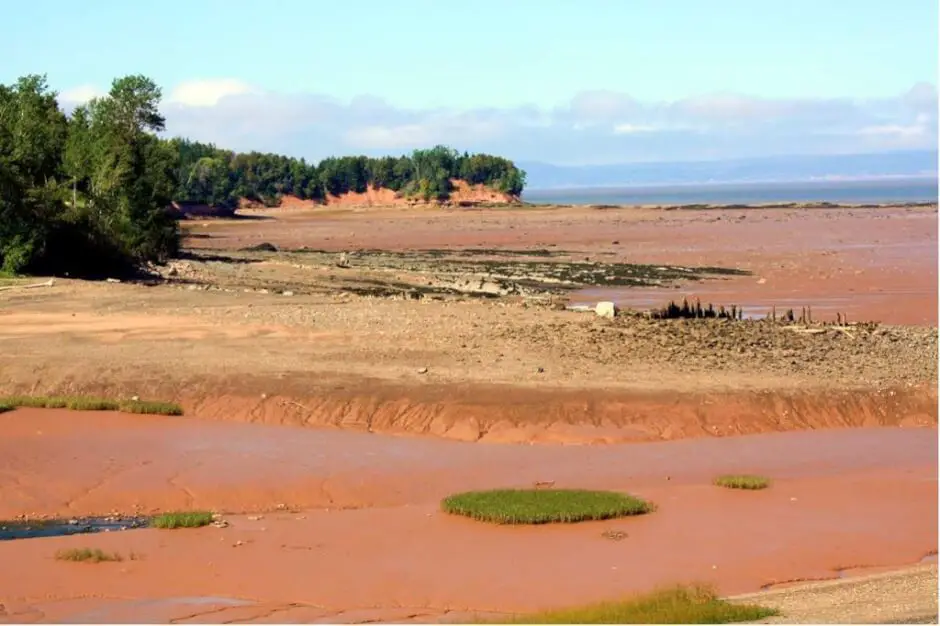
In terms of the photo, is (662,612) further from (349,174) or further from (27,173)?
(349,174)

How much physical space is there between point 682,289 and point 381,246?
26503 mm

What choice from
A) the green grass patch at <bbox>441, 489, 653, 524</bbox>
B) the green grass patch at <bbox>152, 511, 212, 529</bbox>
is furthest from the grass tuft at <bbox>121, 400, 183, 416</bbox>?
the green grass patch at <bbox>441, 489, 653, 524</bbox>

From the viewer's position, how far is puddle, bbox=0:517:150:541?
14891mm

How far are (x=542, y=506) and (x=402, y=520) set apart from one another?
1.64 metres

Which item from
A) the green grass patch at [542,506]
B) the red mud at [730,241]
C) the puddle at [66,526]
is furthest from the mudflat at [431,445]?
the red mud at [730,241]

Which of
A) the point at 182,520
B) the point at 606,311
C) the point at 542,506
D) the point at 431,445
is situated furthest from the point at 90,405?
the point at 606,311

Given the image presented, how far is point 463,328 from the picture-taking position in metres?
25.6

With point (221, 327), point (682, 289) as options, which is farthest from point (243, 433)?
point (682, 289)

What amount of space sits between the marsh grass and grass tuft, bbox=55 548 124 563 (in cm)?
674

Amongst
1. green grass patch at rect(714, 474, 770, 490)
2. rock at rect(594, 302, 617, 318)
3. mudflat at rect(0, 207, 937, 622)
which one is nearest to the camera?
mudflat at rect(0, 207, 937, 622)

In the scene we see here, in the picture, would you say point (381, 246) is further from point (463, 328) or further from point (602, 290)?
point (463, 328)

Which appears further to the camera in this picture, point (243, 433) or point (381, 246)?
point (381, 246)

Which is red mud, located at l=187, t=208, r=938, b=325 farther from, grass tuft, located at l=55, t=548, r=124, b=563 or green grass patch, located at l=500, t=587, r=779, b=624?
grass tuft, located at l=55, t=548, r=124, b=563

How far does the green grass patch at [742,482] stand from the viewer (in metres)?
16.9
